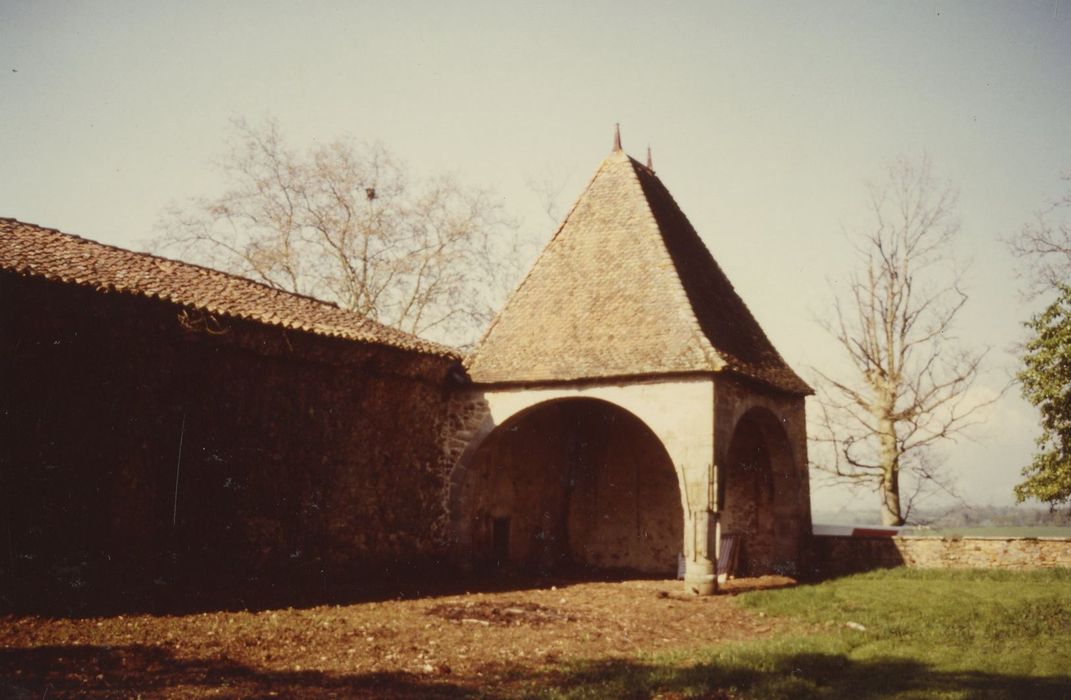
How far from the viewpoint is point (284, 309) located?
39.3ft

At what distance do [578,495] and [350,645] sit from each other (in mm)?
9265

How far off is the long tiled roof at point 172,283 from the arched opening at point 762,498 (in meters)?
6.16

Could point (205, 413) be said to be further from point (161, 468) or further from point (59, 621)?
point (59, 621)

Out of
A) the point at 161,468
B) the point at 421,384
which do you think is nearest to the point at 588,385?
the point at 421,384

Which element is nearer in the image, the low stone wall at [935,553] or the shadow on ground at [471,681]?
the shadow on ground at [471,681]

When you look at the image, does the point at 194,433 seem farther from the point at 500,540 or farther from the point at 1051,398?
the point at 1051,398

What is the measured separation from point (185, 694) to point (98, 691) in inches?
23.6

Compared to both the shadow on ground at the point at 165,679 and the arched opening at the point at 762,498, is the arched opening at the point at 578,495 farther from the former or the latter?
the shadow on ground at the point at 165,679

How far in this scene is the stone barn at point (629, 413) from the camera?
12.0 meters

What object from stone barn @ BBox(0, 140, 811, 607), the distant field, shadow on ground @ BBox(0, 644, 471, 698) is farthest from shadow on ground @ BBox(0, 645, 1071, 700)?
the distant field

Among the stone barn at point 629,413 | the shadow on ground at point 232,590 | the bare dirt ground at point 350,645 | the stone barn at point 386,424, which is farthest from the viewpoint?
the stone barn at point 629,413

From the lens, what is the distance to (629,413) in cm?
1512

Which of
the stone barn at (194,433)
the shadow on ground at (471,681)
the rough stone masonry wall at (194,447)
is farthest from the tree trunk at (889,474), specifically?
the shadow on ground at (471,681)

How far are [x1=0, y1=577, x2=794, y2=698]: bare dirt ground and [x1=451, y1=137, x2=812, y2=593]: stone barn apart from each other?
117 inches
